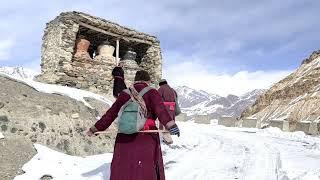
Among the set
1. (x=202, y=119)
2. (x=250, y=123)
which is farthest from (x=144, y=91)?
(x=202, y=119)

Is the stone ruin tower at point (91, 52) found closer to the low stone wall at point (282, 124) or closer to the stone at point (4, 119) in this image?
the stone at point (4, 119)

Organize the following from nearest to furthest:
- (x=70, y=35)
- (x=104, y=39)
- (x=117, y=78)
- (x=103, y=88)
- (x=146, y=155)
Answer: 1. (x=146, y=155)
2. (x=117, y=78)
3. (x=70, y=35)
4. (x=103, y=88)
5. (x=104, y=39)

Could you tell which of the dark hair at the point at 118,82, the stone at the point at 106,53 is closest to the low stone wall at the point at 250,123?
the stone at the point at 106,53

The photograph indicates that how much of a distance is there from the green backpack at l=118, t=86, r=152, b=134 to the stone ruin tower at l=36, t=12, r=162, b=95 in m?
11.6

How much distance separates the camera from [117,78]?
7.32m

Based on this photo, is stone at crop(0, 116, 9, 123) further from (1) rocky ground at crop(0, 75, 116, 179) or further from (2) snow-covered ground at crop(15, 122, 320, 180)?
(2) snow-covered ground at crop(15, 122, 320, 180)

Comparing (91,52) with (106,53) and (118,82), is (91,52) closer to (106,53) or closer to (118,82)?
(106,53)

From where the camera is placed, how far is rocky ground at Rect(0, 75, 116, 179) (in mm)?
8391

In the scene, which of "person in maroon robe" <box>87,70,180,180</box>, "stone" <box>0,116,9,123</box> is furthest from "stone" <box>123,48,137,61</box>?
"person in maroon robe" <box>87,70,180,180</box>

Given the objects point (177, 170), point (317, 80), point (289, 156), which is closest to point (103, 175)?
point (177, 170)

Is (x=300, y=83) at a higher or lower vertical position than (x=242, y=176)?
higher

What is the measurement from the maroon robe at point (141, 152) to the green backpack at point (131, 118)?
0.36 feet

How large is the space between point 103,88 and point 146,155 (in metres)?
13.2

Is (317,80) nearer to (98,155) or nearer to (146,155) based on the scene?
(98,155)
